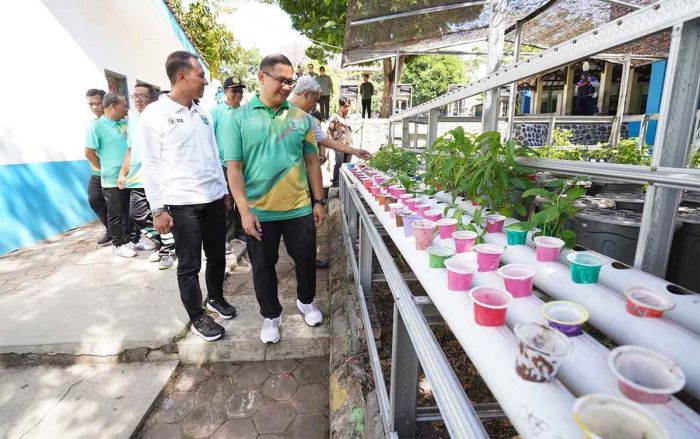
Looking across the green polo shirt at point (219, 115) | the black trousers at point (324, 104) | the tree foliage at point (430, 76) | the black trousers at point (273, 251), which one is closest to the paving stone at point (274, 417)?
the black trousers at point (273, 251)

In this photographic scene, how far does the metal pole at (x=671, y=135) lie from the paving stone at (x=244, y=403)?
206cm

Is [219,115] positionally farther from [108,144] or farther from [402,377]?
[402,377]

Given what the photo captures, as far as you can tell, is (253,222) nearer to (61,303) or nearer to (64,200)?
(61,303)

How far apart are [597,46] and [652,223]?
0.56 metres

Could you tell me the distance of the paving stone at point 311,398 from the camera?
2252 millimetres

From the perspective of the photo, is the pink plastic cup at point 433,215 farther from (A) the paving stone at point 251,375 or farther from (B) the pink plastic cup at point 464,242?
(A) the paving stone at point 251,375

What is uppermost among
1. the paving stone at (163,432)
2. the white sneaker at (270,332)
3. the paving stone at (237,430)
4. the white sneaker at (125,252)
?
the white sneaker at (125,252)

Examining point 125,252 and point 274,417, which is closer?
point 274,417

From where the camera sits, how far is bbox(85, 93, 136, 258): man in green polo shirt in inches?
155

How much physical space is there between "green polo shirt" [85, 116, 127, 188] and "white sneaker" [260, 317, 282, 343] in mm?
2621

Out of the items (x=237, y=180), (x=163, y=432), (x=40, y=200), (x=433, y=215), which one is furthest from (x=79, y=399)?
(x=40, y=200)

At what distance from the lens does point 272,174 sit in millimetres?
2254

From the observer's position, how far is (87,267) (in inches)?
153

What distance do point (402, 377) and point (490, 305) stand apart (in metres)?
0.56
